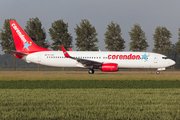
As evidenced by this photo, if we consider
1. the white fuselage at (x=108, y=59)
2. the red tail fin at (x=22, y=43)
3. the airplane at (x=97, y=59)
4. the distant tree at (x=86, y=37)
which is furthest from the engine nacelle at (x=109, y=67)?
the distant tree at (x=86, y=37)

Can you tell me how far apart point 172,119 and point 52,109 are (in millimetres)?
3940

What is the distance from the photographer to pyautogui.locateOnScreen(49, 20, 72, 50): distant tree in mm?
49319

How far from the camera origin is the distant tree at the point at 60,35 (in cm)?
4932

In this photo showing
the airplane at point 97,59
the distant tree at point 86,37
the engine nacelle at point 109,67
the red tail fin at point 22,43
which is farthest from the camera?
the distant tree at point 86,37

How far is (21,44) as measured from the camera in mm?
33531

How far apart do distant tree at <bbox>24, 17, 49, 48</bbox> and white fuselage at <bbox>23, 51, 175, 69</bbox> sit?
1758 centimetres

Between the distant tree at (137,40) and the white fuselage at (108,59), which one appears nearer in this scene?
the white fuselage at (108,59)

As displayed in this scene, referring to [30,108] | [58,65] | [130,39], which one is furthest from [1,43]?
[30,108]

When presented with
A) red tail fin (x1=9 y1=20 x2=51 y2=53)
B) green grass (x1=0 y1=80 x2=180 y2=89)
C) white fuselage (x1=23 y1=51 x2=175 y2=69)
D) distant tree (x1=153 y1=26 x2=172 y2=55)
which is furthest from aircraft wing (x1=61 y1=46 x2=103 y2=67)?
distant tree (x1=153 y1=26 x2=172 y2=55)

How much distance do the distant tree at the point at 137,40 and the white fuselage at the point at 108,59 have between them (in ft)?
54.3

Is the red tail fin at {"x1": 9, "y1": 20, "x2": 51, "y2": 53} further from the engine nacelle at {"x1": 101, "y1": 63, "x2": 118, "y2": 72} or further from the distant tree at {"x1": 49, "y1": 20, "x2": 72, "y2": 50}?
the distant tree at {"x1": 49, "y1": 20, "x2": 72, "y2": 50}

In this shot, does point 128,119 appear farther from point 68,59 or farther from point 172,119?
point 68,59

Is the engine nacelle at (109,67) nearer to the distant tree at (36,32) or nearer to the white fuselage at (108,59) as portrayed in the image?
the white fuselage at (108,59)

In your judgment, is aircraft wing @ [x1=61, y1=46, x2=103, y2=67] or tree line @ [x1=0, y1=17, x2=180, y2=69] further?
tree line @ [x1=0, y1=17, x2=180, y2=69]
